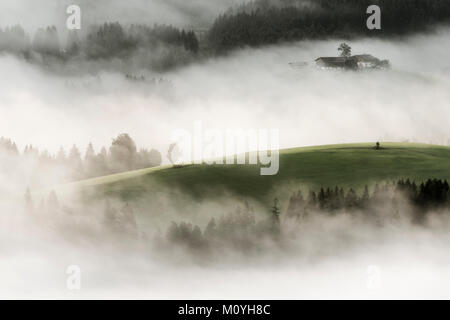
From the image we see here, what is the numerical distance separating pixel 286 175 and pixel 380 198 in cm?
1945

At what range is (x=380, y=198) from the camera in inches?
5354

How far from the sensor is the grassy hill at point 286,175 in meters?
140

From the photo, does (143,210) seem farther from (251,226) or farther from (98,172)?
(98,172)

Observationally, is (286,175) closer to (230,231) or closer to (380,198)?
(230,231)

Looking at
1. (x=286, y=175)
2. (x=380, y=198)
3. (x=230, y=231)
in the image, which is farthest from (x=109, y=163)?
(x=380, y=198)

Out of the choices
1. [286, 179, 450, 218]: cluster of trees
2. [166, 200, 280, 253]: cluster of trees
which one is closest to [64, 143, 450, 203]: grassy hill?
[286, 179, 450, 218]: cluster of trees

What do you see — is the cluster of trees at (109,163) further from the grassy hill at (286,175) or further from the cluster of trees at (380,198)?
the cluster of trees at (380,198)

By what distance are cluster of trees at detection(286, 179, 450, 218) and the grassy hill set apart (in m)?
3.48

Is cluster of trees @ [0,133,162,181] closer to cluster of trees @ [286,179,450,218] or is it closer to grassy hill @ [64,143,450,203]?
grassy hill @ [64,143,450,203]

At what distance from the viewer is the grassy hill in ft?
458

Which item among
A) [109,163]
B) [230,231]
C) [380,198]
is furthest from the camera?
[109,163]

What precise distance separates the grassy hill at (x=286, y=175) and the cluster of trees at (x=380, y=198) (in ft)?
11.4

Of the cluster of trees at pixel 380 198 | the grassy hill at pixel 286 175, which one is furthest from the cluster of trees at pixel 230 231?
the grassy hill at pixel 286 175
